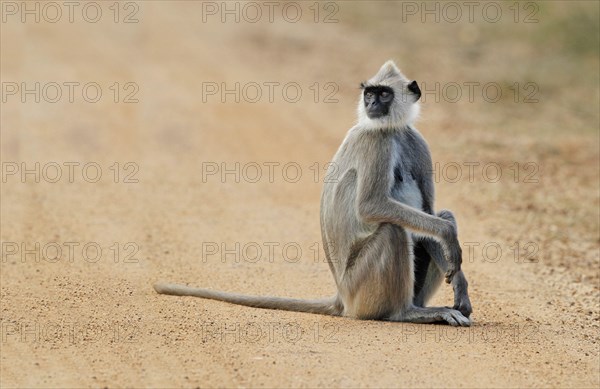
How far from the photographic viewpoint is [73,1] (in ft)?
78.2

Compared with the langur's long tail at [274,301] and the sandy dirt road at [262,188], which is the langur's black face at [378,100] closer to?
the langur's long tail at [274,301]

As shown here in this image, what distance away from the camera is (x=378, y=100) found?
7.36 metres

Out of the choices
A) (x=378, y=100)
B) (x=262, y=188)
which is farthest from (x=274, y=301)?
(x=262, y=188)

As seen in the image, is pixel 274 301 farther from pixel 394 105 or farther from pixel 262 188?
pixel 262 188

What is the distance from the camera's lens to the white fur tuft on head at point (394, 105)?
24.2ft

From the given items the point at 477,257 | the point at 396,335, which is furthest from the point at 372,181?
the point at 477,257

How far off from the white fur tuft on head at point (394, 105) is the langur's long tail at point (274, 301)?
132 cm

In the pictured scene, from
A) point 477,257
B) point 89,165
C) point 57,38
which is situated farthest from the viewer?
point 57,38

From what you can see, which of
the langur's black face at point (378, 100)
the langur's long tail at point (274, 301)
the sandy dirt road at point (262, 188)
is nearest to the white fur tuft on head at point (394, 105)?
the langur's black face at point (378, 100)

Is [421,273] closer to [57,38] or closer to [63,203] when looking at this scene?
[63,203]

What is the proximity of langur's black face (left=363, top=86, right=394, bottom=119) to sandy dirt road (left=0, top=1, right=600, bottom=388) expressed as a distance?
150 cm

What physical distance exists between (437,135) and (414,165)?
24.4 feet

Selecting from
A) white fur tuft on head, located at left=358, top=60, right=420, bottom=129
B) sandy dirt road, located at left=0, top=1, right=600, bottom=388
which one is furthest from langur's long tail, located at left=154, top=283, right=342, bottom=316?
white fur tuft on head, located at left=358, top=60, right=420, bottom=129

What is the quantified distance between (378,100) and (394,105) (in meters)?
0.13
